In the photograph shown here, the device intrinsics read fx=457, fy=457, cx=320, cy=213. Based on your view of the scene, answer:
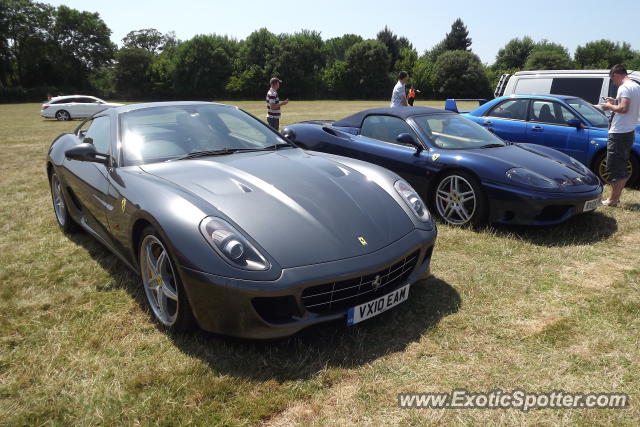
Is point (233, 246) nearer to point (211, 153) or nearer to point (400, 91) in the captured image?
point (211, 153)

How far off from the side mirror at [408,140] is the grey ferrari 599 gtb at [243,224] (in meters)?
1.47

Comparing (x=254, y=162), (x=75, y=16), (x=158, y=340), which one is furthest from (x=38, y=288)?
(x=75, y=16)

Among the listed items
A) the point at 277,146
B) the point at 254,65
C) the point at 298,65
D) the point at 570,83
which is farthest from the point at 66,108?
the point at 298,65

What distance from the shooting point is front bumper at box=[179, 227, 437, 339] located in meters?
2.22

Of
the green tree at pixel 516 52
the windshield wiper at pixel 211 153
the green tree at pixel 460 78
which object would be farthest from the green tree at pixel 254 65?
the windshield wiper at pixel 211 153

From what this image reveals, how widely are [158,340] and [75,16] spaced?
79.6m

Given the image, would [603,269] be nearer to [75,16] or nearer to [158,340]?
[158,340]

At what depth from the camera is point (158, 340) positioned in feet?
8.68

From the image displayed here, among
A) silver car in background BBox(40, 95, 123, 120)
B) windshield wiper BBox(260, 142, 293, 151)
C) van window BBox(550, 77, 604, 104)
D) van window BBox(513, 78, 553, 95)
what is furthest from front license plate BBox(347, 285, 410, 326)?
silver car in background BBox(40, 95, 123, 120)

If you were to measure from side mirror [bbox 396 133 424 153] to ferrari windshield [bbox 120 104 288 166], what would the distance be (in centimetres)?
149

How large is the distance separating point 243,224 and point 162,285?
687mm

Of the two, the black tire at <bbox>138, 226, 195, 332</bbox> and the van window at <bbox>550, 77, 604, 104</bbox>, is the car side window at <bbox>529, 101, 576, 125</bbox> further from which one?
the black tire at <bbox>138, 226, 195, 332</bbox>

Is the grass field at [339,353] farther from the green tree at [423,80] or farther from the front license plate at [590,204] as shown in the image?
the green tree at [423,80]

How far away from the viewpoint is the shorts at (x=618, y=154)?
209 inches
